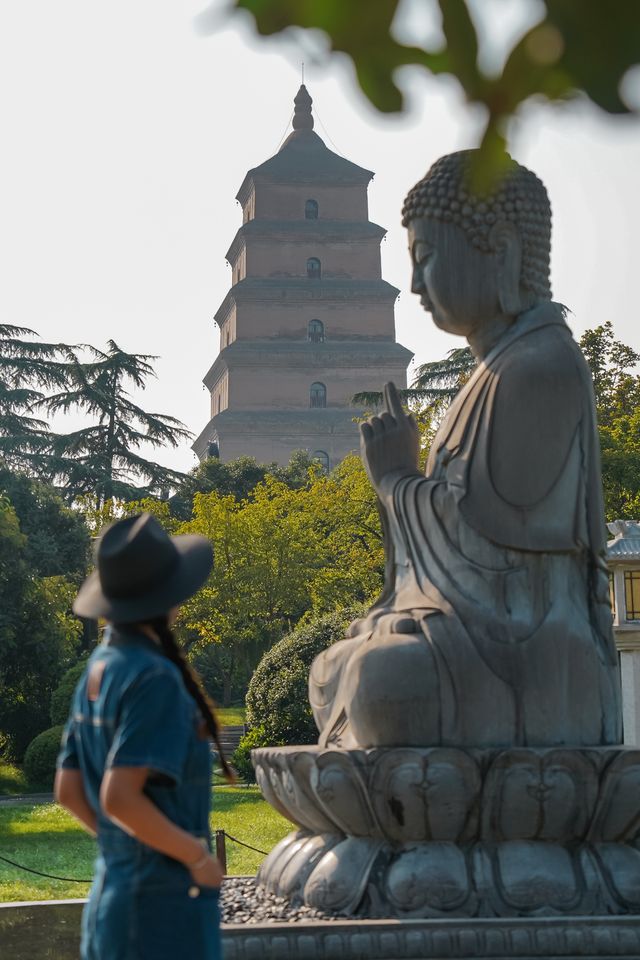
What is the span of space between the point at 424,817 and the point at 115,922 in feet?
7.48

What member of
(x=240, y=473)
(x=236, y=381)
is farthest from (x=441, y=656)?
(x=236, y=381)

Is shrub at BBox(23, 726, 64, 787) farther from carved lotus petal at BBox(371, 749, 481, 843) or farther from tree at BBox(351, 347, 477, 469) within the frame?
carved lotus petal at BBox(371, 749, 481, 843)

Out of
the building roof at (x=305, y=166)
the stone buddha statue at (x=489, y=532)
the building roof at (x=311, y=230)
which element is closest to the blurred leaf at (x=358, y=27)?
the stone buddha statue at (x=489, y=532)

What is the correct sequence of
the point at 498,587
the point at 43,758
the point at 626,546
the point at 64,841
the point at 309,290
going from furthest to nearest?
the point at 309,290, the point at 43,758, the point at 626,546, the point at 64,841, the point at 498,587

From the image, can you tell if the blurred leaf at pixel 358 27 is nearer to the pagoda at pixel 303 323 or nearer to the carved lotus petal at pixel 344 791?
the carved lotus petal at pixel 344 791

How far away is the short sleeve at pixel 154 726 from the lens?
2764 mm

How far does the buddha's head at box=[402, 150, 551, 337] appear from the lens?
5816 millimetres

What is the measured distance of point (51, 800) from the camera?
2078 centimetres

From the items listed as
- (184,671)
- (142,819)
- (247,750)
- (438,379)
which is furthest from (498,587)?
(438,379)

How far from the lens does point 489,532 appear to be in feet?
17.8

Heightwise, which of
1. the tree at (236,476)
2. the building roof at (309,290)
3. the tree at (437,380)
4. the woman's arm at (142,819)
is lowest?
the woman's arm at (142,819)

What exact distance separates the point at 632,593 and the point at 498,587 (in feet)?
44.6

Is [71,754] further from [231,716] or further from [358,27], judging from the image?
[231,716]

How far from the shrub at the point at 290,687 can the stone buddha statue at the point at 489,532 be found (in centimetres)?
1306
